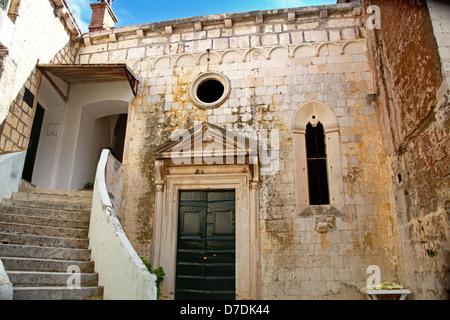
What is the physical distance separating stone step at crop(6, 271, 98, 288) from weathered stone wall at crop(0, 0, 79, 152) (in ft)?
10.4

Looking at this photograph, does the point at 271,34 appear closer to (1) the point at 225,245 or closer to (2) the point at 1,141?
(1) the point at 225,245

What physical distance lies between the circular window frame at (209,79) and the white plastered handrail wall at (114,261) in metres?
3.35

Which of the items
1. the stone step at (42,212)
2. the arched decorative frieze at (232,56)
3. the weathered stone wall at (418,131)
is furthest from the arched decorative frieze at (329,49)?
the stone step at (42,212)

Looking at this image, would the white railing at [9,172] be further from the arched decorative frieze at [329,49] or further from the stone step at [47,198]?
the arched decorative frieze at [329,49]

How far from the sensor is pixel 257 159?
6.71 metres

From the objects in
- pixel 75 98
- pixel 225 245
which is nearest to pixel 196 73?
pixel 75 98

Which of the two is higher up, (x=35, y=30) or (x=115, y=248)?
(x=35, y=30)

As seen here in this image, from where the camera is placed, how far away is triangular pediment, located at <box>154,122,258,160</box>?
22.7 ft

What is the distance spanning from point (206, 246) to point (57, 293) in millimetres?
3267

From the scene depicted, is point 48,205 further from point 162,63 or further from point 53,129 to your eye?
point 162,63

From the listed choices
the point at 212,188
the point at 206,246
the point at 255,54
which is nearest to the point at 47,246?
the point at 206,246

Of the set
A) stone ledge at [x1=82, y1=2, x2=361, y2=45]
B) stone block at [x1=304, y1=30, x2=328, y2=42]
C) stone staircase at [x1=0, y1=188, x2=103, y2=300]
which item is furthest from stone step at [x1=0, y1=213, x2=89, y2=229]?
stone block at [x1=304, y1=30, x2=328, y2=42]
